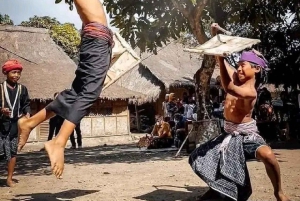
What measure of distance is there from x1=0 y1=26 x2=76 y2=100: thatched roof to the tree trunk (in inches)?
375

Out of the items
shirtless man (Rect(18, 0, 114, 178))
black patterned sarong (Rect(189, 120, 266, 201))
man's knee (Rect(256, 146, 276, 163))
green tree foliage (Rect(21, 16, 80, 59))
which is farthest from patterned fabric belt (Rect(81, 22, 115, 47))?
green tree foliage (Rect(21, 16, 80, 59))

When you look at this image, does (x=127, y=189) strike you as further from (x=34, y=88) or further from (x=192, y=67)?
(x=192, y=67)

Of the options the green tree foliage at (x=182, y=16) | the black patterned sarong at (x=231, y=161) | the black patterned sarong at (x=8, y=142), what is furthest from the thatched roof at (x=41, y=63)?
the black patterned sarong at (x=231, y=161)

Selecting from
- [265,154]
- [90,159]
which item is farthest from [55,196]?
[90,159]

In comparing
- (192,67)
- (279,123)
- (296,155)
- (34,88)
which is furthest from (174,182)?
(192,67)

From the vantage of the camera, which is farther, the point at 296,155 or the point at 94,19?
the point at 296,155

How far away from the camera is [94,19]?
346cm

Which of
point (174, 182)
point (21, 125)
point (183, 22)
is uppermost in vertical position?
point (183, 22)

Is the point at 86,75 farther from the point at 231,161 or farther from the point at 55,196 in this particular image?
the point at 55,196

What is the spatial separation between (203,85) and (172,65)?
48.9ft

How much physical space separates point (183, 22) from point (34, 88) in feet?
33.2

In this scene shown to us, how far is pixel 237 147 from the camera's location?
384 cm

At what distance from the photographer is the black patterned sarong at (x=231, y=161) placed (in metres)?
3.74

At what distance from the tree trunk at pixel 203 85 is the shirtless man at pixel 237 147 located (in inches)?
225
